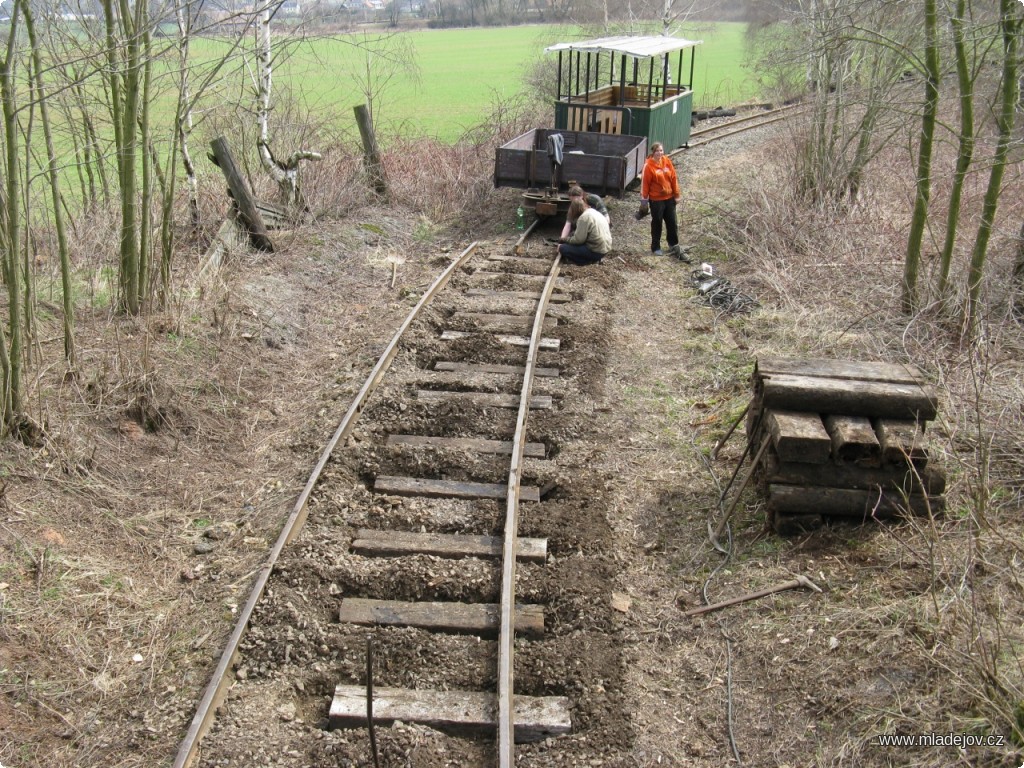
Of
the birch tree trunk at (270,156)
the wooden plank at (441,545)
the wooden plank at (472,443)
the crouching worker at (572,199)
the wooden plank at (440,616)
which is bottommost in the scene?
the wooden plank at (440,616)

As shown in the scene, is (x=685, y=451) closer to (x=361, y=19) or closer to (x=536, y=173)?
(x=536, y=173)

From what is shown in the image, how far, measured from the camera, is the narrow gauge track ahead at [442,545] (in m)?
4.88

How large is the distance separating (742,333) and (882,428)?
4.77m

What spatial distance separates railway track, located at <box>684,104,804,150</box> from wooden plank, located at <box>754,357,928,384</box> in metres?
15.9

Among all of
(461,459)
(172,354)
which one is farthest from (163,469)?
(461,459)

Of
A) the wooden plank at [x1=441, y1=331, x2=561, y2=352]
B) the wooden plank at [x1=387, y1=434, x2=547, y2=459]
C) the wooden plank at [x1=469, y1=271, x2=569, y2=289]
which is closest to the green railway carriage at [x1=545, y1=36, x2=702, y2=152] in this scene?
the wooden plank at [x1=469, y1=271, x2=569, y2=289]

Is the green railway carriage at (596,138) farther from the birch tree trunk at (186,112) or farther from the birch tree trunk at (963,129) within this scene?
→ the birch tree trunk at (963,129)

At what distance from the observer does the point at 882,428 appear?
622 centimetres

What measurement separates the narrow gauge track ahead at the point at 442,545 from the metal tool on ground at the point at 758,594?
1063 millimetres

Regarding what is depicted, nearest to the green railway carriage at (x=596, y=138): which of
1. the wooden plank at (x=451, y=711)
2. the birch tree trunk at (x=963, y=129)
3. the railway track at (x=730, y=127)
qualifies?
the railway track at (x=730, y=127)

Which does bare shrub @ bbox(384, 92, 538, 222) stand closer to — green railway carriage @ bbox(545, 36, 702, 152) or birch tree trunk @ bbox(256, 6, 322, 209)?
green railway carriage @ bbox(545, 36, 702, 152)

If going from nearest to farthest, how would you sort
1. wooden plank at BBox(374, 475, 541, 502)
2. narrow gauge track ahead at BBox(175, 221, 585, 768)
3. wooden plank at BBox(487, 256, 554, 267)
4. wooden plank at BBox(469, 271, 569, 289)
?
narrow gauge track ahead at BBox(175, 221, 585, 768)
wooden plank at BBox(374, 475, 541, 502)
wooden plank at BBox(469, 271, 569, 289)
wooden plank at BBox(487, 256, 554, 267)

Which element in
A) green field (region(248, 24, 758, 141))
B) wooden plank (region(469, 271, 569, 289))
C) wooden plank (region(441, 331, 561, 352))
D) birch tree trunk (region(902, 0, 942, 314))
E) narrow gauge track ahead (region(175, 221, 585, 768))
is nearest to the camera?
narrow gauge track ahead (region(175, 221, 585, 768))

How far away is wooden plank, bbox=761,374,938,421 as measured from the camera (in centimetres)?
627
